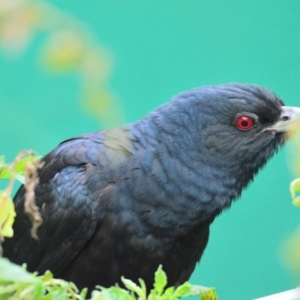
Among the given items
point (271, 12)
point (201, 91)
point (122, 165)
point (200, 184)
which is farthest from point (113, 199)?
point (271, 12)

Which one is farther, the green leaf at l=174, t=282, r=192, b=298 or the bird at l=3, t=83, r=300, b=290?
the bird at l=3, t=83, r=300, b=290

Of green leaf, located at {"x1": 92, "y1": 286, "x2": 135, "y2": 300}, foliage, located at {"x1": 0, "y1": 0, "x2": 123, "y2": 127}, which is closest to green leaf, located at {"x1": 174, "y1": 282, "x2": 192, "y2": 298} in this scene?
green leaf, located at {"x1": 92, "y1": 286, "x2": 135, "y2": 300}

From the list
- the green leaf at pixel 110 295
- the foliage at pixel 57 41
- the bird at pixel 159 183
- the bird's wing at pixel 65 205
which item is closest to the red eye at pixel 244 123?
the bird at pixel 159 183

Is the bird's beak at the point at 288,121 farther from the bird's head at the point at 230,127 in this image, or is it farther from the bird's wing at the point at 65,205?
the bird's wing at the point at 65,205

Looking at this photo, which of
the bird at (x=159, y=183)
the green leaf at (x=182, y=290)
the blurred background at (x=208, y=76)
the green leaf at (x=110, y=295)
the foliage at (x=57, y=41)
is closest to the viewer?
the foliage at (x=57, y=41)

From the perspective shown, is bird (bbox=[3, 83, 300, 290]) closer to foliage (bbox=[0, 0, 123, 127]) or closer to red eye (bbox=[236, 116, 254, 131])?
red eye (bbox=[236, 116, 254, 131])

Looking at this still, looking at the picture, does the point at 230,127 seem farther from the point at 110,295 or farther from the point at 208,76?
the point at 110,295

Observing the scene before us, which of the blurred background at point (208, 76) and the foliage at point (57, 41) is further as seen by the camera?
the blurred background at point (208, 76)
